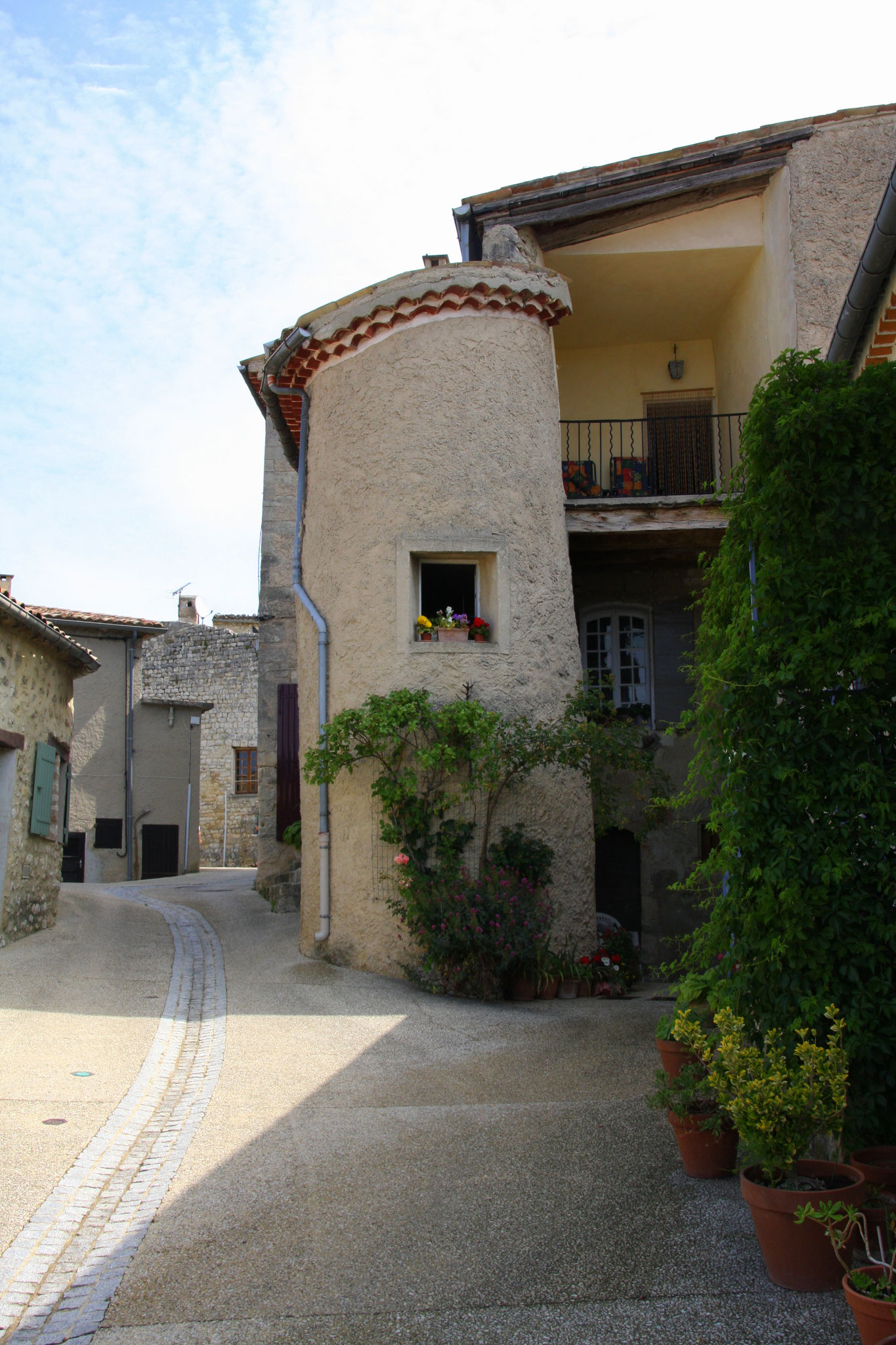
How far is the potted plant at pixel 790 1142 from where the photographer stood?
3.41 meters

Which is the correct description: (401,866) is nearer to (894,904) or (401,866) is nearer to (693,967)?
(693,967)

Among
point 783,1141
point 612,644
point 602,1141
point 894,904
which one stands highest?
point 612,644

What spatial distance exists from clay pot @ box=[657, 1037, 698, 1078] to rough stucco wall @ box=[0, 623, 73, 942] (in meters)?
7.51

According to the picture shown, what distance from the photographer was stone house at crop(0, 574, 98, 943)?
35.2 ft

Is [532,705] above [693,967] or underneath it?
above

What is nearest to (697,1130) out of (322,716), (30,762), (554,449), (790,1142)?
(790,1142)

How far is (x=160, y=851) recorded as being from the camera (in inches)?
915

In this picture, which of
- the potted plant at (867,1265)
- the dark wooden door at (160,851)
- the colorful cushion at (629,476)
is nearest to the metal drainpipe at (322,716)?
the colorful cushion at (629,476)

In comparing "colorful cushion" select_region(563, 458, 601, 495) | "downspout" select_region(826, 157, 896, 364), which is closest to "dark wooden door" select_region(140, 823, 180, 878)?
"colorful cushion" select_region(563, 458, 601, 495)

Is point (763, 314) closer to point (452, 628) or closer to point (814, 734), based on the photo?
point (452, 628)

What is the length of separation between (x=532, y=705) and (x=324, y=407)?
381 cm

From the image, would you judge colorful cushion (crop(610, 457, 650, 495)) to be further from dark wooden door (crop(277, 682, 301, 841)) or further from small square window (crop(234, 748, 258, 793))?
small square window (crop(234, 748, 258, 793))

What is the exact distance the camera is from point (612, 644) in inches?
526

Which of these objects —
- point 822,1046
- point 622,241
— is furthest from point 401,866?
point 622,241
